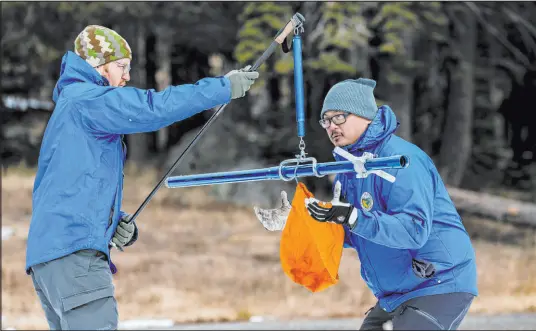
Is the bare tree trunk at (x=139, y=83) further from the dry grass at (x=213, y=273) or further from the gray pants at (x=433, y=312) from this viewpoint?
the gray pants at (x=433, y=312)

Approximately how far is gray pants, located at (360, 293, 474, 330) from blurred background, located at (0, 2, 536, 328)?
5302 mm

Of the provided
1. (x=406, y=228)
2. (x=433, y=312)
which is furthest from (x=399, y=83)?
(x=406, y=228)

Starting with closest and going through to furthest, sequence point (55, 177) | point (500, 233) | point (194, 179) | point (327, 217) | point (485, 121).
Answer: point (327, 217) → point (55, 177) → point (194, 179) → point (500, 233) → point (485, 121)

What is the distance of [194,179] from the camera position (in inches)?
146

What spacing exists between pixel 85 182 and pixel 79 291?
48 cm

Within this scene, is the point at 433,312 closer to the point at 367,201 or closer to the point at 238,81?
the point at 367,201

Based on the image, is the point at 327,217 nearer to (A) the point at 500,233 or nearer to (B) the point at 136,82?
(A) the point at 500,233

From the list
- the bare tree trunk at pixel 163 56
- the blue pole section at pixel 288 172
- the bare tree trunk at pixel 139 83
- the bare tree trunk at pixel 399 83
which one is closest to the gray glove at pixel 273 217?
the blue pole section at pixel 288 172

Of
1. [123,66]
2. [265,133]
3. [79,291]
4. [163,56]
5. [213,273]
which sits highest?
[163,56]

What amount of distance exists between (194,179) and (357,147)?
32.2 inches

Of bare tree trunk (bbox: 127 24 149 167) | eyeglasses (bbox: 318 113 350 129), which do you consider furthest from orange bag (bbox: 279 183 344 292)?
bare tree trunk (bbox: 127 24 149 167)

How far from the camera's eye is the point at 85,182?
3.41 metres

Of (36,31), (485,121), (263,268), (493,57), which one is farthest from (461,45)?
(36,31)

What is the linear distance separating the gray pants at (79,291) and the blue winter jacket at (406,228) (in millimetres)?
1153
